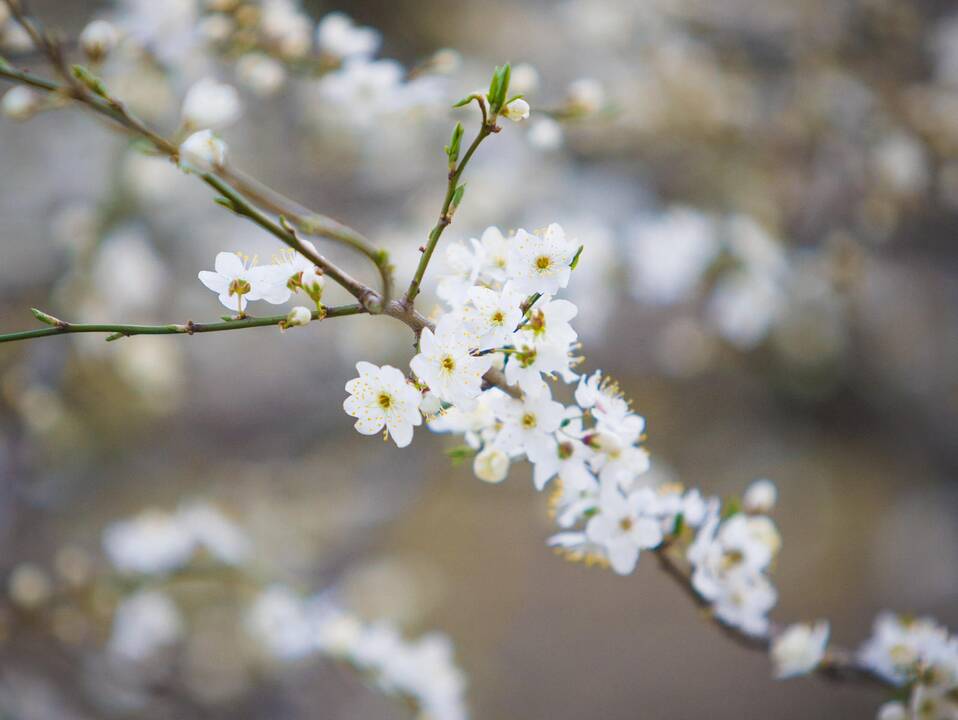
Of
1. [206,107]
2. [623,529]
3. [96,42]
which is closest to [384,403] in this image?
[623,529]

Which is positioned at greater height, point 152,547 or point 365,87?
point 365,87

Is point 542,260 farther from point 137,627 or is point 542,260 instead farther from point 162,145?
point 137,627

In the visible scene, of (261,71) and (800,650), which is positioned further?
(261,71)

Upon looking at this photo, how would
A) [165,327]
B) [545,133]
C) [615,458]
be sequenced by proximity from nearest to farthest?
1. [165,327]
2. [615,458]
3. [545,133]

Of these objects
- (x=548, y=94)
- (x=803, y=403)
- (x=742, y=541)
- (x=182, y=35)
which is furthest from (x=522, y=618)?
(x=182, y=35)

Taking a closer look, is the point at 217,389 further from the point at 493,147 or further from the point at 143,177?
the point at 493,147

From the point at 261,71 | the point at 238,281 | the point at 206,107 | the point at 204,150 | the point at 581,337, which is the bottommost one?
the point at 238,281
